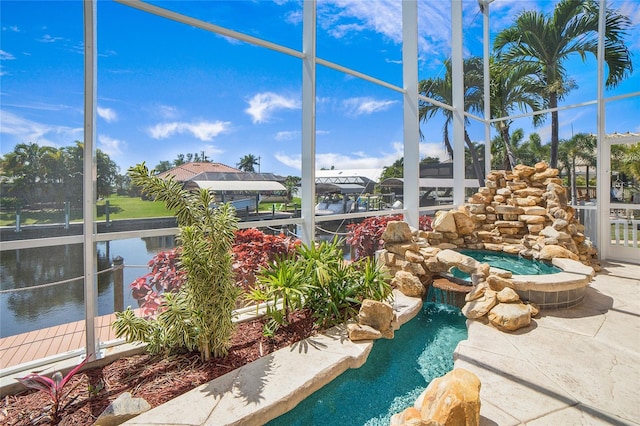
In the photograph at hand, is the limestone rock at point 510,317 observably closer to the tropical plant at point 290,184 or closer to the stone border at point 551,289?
the stone border at point 551,289

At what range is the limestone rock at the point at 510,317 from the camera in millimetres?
3066

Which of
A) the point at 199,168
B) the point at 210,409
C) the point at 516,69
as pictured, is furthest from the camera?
the point at 516,69

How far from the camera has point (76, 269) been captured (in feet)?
8.96

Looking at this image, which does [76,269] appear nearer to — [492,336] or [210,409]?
[210,409]

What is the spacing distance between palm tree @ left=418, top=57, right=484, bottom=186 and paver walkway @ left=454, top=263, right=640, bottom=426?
4614 millimetres

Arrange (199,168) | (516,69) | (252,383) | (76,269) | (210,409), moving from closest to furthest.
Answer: (210,409) < (252,383) < (76,269) < (199,168) < (516,69)

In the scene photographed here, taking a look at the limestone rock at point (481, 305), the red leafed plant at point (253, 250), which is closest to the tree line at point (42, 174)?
the red leafed plant at point (253, 250)

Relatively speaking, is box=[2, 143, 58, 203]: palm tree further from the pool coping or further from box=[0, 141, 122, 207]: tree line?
the pool coping

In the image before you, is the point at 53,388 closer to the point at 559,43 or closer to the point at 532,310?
the point at 532,310

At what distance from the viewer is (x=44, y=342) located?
255 centimetres

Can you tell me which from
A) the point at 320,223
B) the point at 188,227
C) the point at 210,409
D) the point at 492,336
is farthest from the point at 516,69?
the point at 210,409

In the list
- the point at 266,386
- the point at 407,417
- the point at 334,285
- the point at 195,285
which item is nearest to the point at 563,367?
the point at 407,417

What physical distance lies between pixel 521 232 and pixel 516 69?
4310 mm

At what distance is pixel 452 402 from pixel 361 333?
110 centimetres
